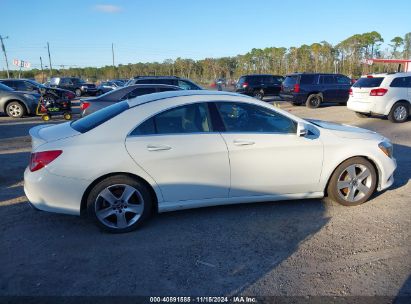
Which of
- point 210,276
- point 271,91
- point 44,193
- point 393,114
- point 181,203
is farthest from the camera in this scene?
point 271,91

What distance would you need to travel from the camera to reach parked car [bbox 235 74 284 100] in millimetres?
21375

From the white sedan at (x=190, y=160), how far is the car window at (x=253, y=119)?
1 cm

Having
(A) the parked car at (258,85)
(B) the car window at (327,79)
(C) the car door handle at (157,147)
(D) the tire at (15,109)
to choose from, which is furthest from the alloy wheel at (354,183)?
(A) the parked car at (258,85)

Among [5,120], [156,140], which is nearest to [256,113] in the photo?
[156,140]

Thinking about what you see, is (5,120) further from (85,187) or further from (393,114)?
(393,114)

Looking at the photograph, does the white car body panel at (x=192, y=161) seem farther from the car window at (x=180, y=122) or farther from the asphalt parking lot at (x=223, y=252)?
the asphalt parking lot at (x=223, y=252)

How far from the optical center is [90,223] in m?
4.12

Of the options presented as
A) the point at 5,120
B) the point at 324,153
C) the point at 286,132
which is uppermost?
the point at 286,132

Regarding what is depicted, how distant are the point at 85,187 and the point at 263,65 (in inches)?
2499

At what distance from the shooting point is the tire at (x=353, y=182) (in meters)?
4.39

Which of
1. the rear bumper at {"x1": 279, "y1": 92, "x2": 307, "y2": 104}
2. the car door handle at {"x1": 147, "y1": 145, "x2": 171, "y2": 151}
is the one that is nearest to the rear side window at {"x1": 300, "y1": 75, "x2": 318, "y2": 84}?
the rear bumper at {"x1": 279, "y1": 92, "x2": 307, "y2": 104}

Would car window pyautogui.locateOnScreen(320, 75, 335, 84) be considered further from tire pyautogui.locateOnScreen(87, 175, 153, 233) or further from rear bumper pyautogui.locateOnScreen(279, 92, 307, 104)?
tire pyautogui.locateOnScreen(87, 175, 153, 233)

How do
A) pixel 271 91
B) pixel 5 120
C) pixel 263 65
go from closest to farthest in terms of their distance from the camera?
pixel 5 120 → pixel 271 91 → pixel 263 65

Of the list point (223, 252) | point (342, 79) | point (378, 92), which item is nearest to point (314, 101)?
point (342, 79)
